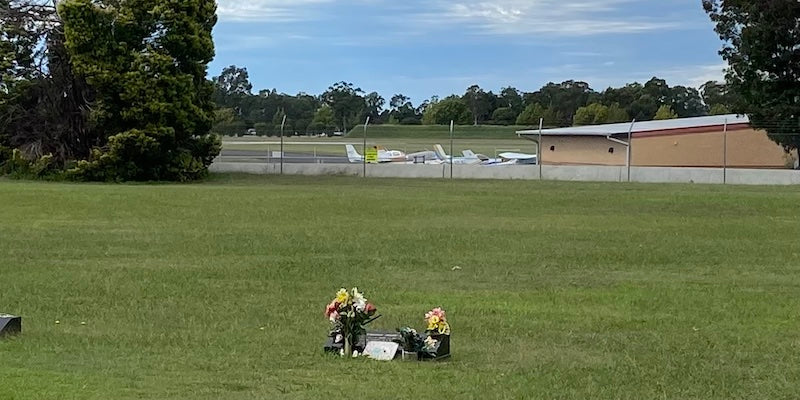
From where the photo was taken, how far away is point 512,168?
4278 centimetres

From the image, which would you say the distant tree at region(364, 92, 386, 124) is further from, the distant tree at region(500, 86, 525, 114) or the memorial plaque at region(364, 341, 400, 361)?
the memorial plaque at region(364, 341, 400, 361)

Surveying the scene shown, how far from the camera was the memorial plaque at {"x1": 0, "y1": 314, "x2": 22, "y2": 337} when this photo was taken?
8.77 metres

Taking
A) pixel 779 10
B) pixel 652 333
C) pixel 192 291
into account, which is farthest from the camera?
pixel 779 10

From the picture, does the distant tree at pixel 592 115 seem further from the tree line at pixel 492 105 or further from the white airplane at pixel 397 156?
the white airplane at pixel 397 156

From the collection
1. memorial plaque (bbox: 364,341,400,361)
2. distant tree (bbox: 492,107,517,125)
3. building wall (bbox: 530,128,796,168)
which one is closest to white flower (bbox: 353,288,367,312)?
memorial plaque (bbox: 364,341,400,361)

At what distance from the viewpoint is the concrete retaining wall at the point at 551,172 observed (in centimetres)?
3794

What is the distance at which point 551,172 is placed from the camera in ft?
136

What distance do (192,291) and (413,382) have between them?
16.4 ft

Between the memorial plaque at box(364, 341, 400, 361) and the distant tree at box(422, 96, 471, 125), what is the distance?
86.3 meters

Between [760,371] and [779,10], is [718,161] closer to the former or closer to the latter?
[779,10]

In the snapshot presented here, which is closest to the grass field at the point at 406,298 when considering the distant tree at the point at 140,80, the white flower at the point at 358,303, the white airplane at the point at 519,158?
the white flower at the point at 358,303

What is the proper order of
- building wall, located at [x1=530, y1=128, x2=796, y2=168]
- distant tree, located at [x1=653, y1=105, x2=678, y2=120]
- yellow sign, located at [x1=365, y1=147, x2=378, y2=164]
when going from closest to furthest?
yellow sign, located at [x1=365, y1=147, x2=378, y2=164] → building wall, located at [x1=530, y1=128, x2=796, y2=168] → distant tree, located at [x1=653, y1=105, x2=678, y2=120]

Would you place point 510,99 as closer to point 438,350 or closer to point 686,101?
point 686,101

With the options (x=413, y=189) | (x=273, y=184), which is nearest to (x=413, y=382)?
(x=413, y=189)
